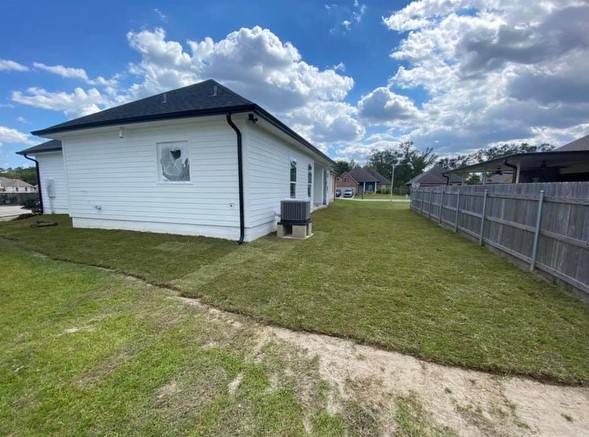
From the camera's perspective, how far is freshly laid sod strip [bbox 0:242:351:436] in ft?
4.85

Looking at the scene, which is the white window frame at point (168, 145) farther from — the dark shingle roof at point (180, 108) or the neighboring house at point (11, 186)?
the neighboring house at point (11, 186)

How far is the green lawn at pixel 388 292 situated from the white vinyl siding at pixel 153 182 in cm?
66

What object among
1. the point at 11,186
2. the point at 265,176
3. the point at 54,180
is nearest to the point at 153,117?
the point at 265,176

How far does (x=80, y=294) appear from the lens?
10.8 feet

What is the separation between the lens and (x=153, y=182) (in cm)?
685

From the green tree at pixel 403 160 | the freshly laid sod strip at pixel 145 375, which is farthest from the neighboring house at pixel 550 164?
the green tree at pixel 403 160

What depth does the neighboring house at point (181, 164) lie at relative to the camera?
19.6 ft

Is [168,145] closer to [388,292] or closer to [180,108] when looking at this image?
[180,108]

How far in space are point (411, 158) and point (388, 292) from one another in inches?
2517

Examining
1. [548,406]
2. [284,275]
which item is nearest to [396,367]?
[548,406]

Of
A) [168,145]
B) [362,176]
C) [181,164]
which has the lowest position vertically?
[181,164]

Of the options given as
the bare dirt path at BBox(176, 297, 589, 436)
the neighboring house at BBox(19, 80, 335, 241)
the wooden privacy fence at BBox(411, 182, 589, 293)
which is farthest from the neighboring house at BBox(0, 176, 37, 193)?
the wooden privacy fence at BBox(411, 182, 589, 293)

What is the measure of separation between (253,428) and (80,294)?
3.16 meters

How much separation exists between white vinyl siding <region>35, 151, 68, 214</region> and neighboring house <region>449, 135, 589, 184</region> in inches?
732
